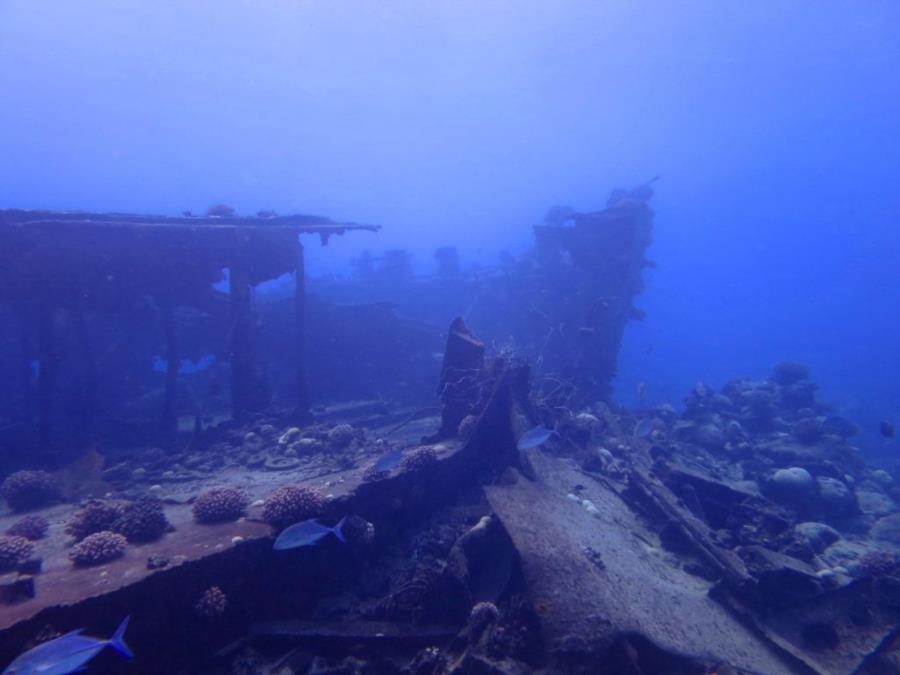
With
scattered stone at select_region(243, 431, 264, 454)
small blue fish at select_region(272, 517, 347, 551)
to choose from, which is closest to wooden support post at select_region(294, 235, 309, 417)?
scattered stone at select_region(243, 431, 264, 454)

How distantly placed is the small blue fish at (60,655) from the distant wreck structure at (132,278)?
10800 mm

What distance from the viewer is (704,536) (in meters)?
8.14

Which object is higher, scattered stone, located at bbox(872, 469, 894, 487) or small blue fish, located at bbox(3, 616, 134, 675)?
small blue fish, located at bbox(3, 616, 134, 675)

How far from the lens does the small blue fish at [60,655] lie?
141 inches

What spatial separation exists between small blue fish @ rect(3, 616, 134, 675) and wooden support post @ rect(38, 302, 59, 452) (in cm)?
1108

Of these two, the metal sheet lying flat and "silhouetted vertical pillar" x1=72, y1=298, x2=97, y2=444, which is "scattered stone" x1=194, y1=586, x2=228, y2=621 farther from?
"silhouetted vertical pillar" x1=72, y1=298, x2=97, y2=444

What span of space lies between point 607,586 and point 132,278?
1552 cm

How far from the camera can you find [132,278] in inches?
561

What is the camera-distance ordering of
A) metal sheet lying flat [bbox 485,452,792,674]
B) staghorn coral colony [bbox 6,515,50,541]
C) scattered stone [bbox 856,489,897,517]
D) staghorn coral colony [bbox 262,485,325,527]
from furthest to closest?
scattered stone [bbox 856,489,897,517]
staghorn coral colony [bbox 6,515,50,541]
staghorn coral colony [bbox 262,485,325,527]
metal sheet lying flat [bbox 485,452,792,674]

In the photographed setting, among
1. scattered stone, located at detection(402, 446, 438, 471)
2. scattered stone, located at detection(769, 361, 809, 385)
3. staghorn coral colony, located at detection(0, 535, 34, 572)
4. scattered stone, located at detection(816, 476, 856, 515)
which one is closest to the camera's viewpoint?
staghorn coral colony, located at detection(0, 535, 34, 572)

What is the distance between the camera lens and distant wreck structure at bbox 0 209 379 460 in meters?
11.9

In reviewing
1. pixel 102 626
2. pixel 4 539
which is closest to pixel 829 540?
pixel 102 626

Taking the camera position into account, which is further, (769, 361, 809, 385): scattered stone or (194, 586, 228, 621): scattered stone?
(769, 361, 809, 385): scattered stone

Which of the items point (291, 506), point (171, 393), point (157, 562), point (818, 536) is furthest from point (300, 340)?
point (818, 536)
